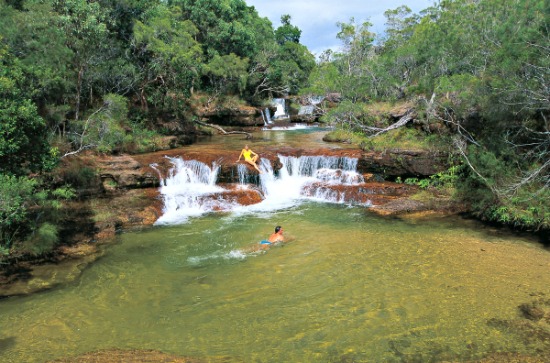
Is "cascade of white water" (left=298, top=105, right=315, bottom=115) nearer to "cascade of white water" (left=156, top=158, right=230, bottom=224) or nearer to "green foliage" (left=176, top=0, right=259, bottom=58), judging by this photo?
"green foliage" (left=176, top=0, right=259, bottom=58)

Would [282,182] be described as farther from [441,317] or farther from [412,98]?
[441,317]

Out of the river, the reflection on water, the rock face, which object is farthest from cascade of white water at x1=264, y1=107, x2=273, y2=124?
the river

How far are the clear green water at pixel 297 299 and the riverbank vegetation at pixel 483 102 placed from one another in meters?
1.93

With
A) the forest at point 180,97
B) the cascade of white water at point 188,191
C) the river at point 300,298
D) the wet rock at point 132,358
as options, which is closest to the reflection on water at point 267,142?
the forest at point 180,97

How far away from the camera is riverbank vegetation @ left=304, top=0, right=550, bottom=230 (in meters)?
11.0

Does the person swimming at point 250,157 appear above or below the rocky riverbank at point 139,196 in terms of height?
above

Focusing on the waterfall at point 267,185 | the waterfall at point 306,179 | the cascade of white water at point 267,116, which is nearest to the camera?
the waterfall at point 267,185

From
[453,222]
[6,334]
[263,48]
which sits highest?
[263,48]

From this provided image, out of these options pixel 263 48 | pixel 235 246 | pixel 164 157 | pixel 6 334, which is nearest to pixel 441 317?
pixel 235 246

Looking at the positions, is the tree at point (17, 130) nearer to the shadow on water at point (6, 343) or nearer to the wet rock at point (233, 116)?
the shadow on water at point (6, 343)

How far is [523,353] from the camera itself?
5785mm

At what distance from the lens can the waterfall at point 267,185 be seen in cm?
1398

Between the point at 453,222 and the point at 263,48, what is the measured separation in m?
28.2

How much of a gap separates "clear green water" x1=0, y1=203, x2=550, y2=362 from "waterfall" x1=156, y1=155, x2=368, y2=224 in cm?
277
